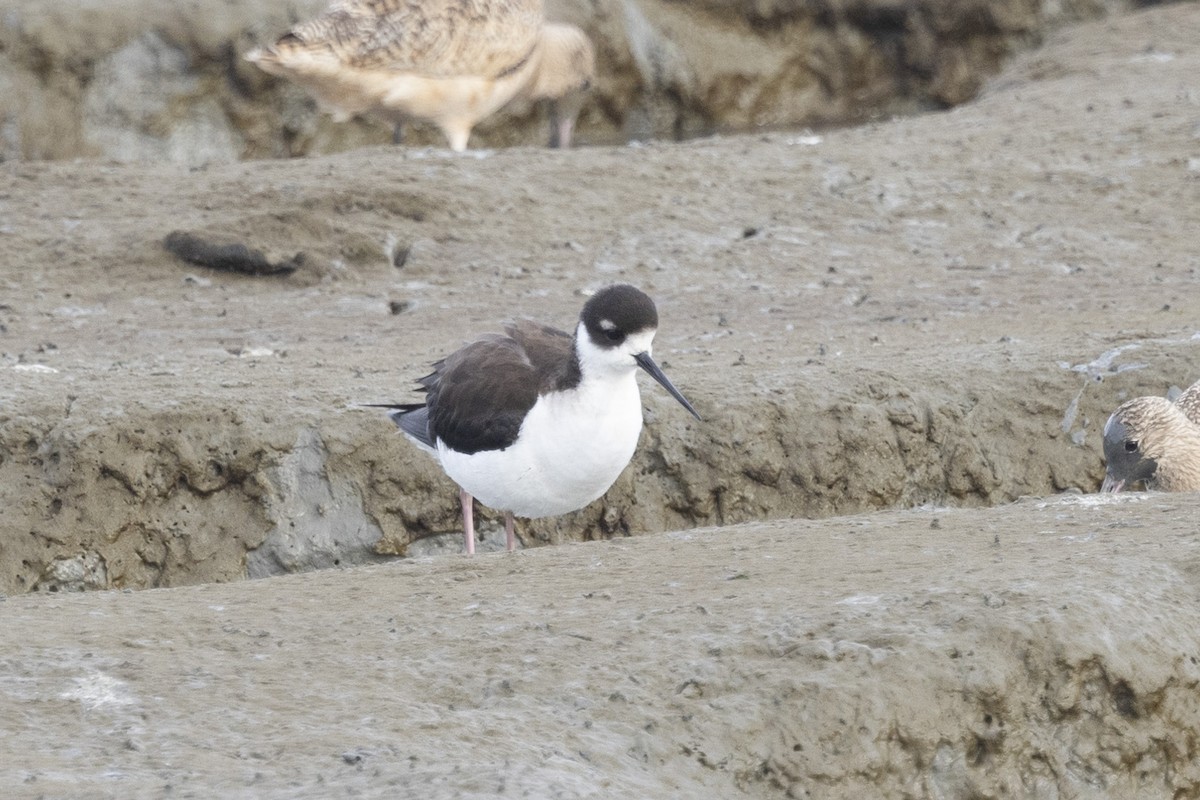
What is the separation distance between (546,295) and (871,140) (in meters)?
3.40

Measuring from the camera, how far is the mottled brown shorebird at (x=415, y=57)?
11.0m

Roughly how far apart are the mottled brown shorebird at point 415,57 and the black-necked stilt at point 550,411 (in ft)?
17.4

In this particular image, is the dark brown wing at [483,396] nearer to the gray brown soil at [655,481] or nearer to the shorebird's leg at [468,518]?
the shorebird's leg at [468,518]

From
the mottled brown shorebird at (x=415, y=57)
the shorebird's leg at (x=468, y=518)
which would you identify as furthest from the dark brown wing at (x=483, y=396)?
the mottled brown shorebird at (x=415, y=57)

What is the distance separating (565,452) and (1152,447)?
2384mm

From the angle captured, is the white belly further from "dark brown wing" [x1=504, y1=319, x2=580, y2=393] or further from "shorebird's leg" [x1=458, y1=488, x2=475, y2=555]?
"shorebird's leg" [x1=458, y1=488, x2=475, y2=555]

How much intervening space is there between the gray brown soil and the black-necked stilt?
0.31 meters

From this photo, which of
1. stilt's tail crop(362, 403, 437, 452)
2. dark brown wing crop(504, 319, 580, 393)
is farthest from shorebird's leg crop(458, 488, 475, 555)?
dark brown wing crop(504, 319, 580, 393)

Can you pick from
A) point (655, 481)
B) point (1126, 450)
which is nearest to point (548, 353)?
point (655, 481)

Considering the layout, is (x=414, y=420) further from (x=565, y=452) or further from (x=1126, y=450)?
(x=1126, y=450)

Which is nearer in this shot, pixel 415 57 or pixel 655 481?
pixel 655 481

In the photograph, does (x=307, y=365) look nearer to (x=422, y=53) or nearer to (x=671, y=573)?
(x=671, y=573)

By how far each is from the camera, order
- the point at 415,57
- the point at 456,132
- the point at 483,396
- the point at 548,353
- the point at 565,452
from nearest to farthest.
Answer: the point at 565,452
the point at 483,396
the point at 548,353
the point at 415,57
the point at 456,132

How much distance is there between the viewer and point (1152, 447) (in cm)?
667
